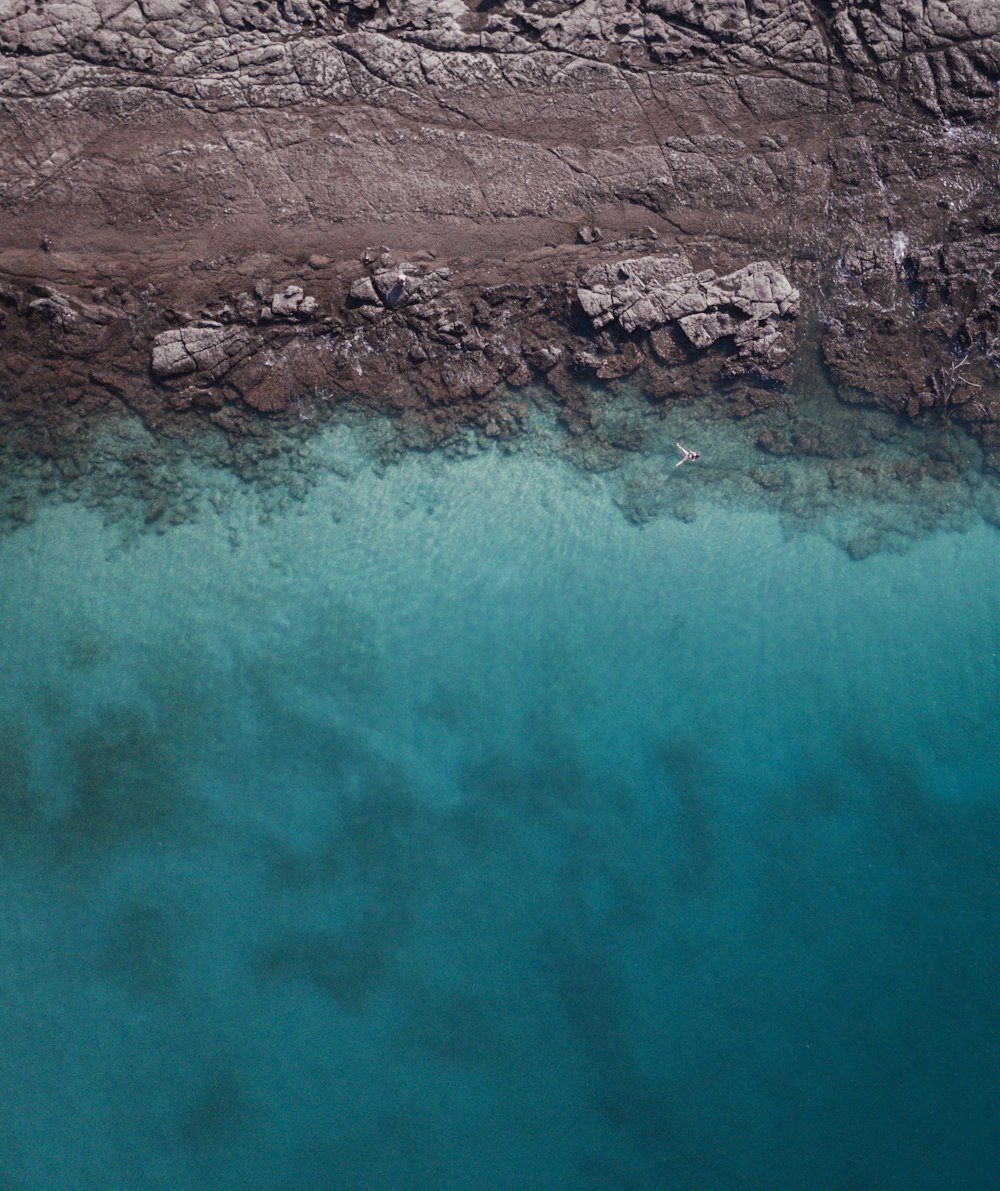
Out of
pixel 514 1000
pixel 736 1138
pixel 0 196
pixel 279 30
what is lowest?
pixel 736 1138

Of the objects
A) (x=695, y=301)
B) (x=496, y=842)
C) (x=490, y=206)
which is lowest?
(x=496, y=842)

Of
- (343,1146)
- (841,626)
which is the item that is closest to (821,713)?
(841,626)

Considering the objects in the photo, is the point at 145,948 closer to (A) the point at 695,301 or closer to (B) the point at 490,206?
(B) the point at 490,206

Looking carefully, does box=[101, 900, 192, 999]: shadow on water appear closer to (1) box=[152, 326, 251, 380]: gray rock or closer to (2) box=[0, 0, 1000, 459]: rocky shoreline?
(2) box=[0, 0, 1000, 459]: rocky shoreline

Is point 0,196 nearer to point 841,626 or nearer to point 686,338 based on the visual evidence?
point 686,338

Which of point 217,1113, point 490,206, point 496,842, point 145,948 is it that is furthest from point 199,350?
point 217,1113

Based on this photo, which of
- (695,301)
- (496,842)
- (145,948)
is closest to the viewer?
(145,948)

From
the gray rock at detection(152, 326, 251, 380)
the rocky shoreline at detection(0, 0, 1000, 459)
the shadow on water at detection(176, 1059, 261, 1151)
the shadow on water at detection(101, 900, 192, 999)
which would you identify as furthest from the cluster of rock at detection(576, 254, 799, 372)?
the shadow on water at detection(176, 1059, 261, 1151)

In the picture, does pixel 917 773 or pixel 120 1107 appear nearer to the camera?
pixel 120 1107
